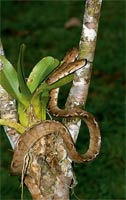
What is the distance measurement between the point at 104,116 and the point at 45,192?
2.83 meters

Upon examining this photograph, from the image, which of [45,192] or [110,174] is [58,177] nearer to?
[45,192]

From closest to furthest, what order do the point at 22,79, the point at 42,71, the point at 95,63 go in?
the point at 22,79 → the point at 42,71 → the point at 95,63

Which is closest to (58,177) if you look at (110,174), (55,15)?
(110,174)

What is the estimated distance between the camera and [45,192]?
73.9 inches

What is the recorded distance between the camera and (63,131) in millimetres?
1870

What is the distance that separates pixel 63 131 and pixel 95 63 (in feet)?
12.6

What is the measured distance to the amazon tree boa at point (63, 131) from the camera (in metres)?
1.81

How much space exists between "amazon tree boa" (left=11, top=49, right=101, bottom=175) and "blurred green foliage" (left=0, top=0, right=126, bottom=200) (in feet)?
3.58

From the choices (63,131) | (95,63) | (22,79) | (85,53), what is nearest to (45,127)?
(63,131)

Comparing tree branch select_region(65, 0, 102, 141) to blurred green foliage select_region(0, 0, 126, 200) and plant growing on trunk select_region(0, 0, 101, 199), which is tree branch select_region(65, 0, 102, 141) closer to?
plant growing on trunk select_region(0, 0, 101, 199)

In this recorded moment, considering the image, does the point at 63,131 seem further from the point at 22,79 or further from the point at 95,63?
the point at 95,63

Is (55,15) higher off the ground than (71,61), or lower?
higher

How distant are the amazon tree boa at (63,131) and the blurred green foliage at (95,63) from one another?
1.09 meters

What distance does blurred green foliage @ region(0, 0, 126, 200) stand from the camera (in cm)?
387
